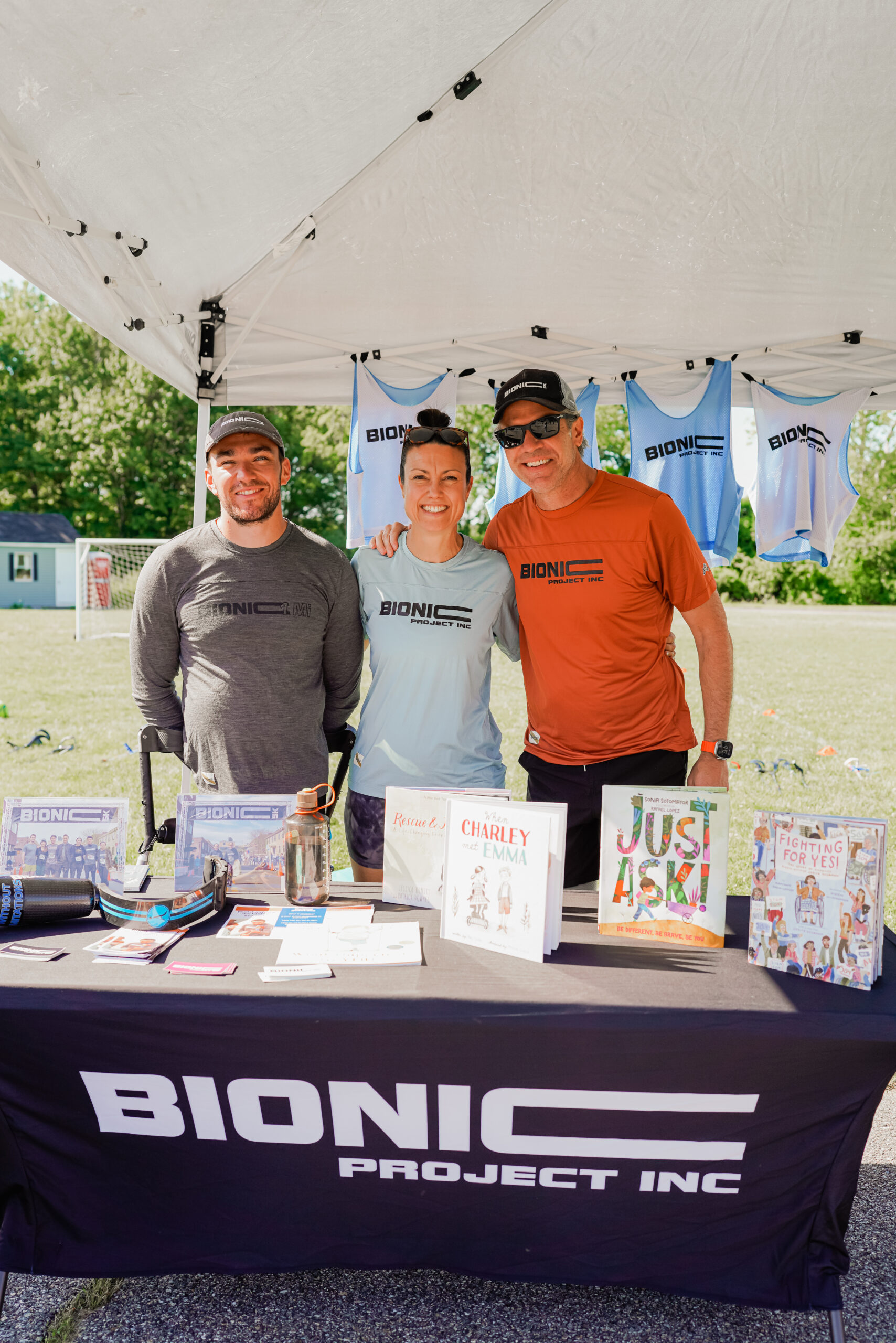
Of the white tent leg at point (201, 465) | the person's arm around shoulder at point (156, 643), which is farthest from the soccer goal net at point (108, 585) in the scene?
the person's arm around shoulder at point (156, 643)

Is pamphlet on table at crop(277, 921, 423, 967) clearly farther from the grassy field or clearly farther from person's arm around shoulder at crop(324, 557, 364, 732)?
the grassy field

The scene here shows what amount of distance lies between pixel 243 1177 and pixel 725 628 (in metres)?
1.81

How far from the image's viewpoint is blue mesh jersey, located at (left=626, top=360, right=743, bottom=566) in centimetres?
416

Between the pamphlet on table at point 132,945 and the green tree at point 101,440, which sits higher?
the green tree at point 101,440

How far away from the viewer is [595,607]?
2.36 meters

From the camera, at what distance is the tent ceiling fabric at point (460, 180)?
80.6 inches

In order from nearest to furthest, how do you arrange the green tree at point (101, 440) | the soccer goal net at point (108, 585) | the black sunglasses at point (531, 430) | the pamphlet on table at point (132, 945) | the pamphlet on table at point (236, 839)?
the pamphlet on table at point (132, 945) < the pamphlet on table at point (236, 839) < the black sunglasses at point (531, 430) < the soccer goal net at point (108, 585) < the green tree at point (101, 440)

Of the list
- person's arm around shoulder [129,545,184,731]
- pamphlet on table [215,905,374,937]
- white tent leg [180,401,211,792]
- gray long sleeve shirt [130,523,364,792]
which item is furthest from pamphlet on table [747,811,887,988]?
white tent leg [180,401,211,792]

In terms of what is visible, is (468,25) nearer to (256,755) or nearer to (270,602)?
(270,602)

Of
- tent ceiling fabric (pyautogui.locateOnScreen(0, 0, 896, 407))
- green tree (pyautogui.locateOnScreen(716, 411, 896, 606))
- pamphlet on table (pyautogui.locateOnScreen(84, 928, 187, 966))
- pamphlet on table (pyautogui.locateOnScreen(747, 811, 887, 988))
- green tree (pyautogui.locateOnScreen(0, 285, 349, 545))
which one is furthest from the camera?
green tree (pyautogui.locateOnScreen(0, 285, 349, 545))

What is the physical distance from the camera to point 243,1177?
1589 millimetres

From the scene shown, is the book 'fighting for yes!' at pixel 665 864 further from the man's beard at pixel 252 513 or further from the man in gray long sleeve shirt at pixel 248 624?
the man's beard at pixel 252 513

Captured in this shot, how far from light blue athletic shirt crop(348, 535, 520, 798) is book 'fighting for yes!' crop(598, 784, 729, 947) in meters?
0.50

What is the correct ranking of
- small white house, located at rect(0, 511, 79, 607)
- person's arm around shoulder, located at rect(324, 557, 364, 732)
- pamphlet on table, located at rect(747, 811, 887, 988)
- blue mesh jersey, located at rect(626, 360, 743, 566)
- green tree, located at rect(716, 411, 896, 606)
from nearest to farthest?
pamphlet on table, located at rect(747, 811, 887, 988) → person's arm around shoulder, located at rect(324, 557, 364, 732) → blue mesh jersey, located at rect(626, 360, 743, 566) → green tree, located at rect(716, 411, 896, 606) → small white house, located at rect(0, 511, 79, 607)
